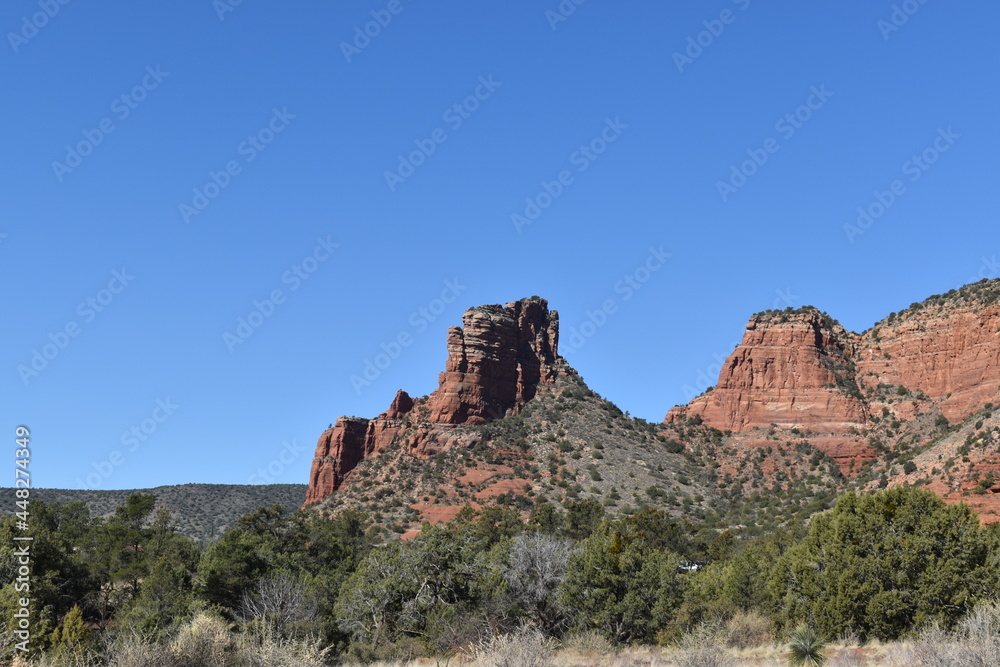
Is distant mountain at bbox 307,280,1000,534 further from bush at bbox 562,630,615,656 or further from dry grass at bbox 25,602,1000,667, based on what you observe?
dry grass at bbox 25,602,1000,667

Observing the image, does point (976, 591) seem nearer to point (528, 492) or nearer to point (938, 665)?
point (938, 665)

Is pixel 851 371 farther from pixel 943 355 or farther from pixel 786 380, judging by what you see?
pixel 943 355

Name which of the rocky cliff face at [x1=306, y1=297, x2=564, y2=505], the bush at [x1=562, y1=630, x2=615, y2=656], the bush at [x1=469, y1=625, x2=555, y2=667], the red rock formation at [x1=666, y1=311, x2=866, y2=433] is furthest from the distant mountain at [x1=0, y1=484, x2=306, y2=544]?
the bush at [x1=469, y1=625, x2=555, y2=667]

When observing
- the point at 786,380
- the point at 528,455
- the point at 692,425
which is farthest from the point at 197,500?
the point at 786,380

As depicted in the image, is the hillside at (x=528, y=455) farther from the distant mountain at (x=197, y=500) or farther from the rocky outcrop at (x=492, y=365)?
the distant mountain at (x=197, y=500)

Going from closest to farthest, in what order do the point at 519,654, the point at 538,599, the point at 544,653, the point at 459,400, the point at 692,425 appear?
the point at 519,654
the point at 544,653
the point at 538,599
the point at 459,400
the point at 692,425

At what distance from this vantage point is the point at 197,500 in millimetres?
109125

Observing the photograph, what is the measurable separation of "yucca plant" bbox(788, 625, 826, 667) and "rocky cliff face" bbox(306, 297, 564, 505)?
232 ft

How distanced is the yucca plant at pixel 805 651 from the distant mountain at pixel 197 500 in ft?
251

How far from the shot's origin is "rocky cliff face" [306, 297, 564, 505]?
99.8 meters

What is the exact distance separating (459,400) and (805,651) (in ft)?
247

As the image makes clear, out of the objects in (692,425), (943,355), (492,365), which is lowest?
(692,425)

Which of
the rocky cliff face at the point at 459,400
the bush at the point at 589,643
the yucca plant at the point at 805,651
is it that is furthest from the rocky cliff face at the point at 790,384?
the yucca plant at the point at 805,651

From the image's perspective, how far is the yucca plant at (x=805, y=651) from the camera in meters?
25.4
